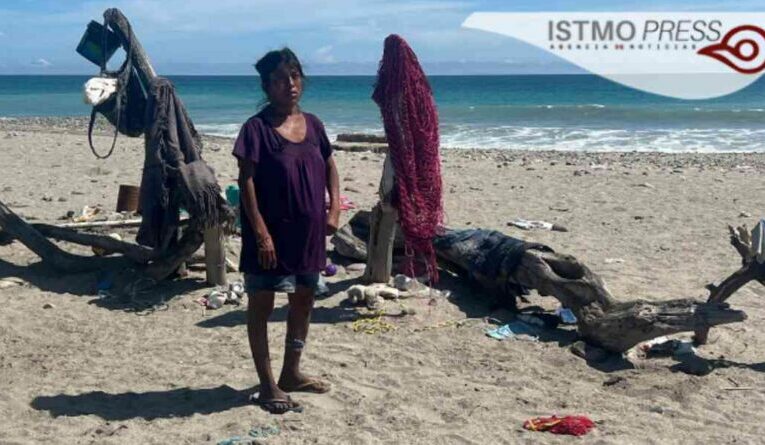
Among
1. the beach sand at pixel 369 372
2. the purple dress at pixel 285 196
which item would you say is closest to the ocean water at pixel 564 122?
the beach sand at pixel 369 372

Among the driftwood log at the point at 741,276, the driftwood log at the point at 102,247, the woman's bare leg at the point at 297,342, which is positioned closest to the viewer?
the woman's bare leg at the point at 297,342

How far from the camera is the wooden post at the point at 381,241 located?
252 inches

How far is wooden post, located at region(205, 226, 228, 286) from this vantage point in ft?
21.7

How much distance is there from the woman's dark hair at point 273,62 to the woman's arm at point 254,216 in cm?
46

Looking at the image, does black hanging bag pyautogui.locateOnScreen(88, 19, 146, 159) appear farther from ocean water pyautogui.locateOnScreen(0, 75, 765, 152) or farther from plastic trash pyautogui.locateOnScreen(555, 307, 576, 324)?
ocean water pyautogui.locateOnScreen(0, 75, 765, 152)

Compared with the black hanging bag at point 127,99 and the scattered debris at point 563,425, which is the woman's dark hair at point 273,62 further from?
the black hanging bag at point 127,99

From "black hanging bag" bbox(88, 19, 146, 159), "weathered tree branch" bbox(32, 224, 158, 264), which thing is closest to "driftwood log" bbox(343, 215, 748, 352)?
"weathered tree branch" bbox(32, 224, 158, 264)

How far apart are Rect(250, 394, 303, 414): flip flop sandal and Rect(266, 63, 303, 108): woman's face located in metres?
1.54

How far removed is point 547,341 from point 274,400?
2.12 meters

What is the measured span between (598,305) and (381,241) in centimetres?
174

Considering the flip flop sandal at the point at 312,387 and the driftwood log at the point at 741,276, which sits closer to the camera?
the flip flop sandal at the point at 312,387

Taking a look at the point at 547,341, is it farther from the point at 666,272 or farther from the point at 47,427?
the point at 47,427

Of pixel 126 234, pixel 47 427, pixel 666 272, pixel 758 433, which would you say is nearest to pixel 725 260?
pixel 666 272

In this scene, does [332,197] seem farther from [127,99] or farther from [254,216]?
[127,99]
